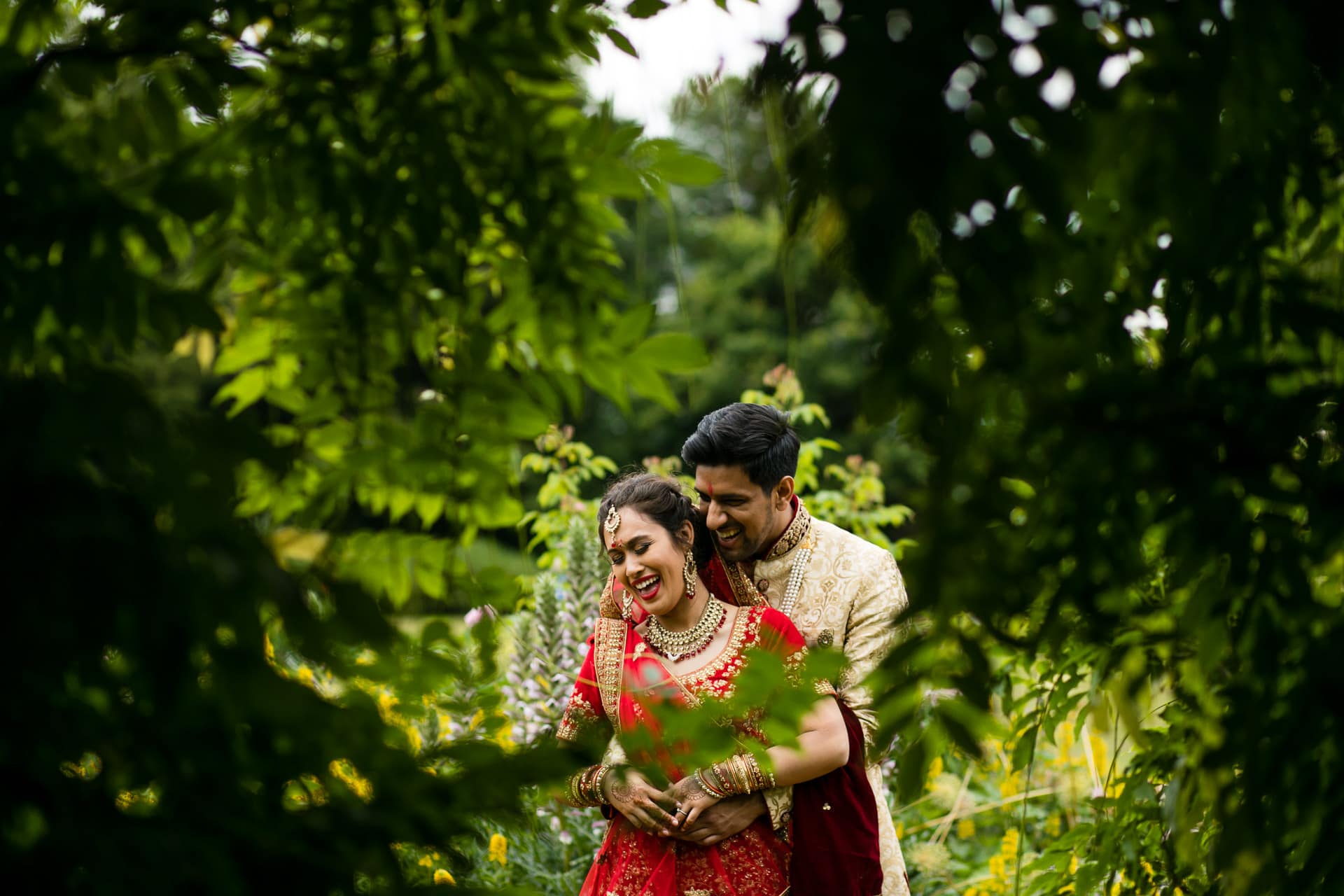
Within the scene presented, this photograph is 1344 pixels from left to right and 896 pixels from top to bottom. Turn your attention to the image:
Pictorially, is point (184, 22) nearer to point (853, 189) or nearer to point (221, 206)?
point (221, 206)

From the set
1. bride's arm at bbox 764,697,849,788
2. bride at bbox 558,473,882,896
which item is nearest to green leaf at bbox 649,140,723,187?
bride at bbox 558,473,882,896

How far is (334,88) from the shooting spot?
114 cm

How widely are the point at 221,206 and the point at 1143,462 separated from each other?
0.86 meters

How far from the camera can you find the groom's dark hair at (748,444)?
320 centimetres

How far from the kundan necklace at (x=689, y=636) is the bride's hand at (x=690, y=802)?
1.12 feet

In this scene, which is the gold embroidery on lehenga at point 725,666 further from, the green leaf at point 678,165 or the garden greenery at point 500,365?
the green leaf at point 678,165

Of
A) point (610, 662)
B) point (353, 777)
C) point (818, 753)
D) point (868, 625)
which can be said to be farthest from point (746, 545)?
point (353, 777)

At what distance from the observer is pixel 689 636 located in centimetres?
307

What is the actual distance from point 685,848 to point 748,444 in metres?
1.07

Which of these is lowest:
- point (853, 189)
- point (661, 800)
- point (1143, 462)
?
point (661, 800)

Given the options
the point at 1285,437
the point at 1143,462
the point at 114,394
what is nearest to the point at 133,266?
the point at 114,394

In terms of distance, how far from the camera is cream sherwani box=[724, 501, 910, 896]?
3053 millimetres

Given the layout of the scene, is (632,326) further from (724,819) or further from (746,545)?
(746,545)

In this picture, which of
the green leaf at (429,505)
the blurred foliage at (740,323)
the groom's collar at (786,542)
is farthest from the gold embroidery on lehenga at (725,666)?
the blurred foliage at (740,323)
